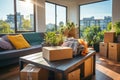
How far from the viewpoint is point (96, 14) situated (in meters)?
6.09

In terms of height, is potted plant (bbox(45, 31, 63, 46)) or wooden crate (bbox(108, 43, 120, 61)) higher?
potted plant (bbox(45, 31, 63, 46))

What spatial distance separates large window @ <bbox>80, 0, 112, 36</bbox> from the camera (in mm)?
5598

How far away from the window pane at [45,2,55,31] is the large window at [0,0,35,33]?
0.81 m

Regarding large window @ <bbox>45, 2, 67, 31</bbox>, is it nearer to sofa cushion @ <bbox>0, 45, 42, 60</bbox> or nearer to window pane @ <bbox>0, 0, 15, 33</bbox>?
window pane @ <bbox>0, 0, 15, 33</bbox>

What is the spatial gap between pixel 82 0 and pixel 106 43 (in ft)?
10.0

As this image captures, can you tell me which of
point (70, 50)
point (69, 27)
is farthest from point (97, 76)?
point (69, 27)

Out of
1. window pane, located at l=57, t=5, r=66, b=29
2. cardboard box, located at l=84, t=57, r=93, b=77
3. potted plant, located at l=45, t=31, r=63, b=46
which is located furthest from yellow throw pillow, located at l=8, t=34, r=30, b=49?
window pane, located at l=57, t=5, r=66, b=29

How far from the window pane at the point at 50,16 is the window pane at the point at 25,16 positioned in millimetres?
829

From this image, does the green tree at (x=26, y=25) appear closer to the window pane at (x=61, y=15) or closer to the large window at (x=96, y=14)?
the window pane at (x=61, y=15)

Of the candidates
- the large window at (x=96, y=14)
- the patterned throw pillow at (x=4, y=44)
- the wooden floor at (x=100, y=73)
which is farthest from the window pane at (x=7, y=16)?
the large window at (x=96, y=14)

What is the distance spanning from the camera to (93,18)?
20.2ft

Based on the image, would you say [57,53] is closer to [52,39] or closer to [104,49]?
[52,39]

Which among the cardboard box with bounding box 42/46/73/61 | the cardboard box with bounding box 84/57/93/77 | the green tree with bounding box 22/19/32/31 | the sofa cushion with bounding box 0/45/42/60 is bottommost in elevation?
the cardboard box with bounding box 84/57/93/77

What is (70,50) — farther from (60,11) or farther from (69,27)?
(60,11)
